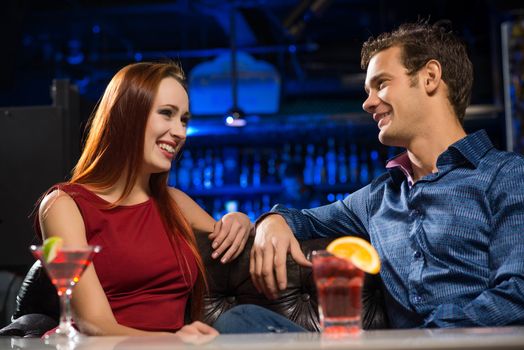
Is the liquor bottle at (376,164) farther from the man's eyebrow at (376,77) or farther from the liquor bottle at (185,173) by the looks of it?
the man's eyebrow at (376,77)

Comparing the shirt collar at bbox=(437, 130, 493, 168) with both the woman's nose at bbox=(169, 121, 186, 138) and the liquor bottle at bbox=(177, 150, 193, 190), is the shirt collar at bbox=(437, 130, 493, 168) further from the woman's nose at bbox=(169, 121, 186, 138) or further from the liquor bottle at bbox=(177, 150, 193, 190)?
the liquor bottle at bbox=(177, 150, 193, 190)

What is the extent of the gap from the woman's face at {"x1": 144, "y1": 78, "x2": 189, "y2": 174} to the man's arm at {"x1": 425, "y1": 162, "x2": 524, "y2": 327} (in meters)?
0.95

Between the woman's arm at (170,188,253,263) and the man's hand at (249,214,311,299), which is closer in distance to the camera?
the man's hand at (249,214,311,299)

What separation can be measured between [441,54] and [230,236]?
0.90 metres

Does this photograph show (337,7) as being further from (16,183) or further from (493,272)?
(493,272)

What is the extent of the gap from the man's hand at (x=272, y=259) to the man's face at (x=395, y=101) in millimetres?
504

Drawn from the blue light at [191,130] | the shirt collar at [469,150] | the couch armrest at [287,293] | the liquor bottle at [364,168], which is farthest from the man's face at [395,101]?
the liquor bottle at [364,168]

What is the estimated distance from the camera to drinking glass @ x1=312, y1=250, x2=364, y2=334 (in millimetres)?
1339

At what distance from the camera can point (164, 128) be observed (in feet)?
7.64

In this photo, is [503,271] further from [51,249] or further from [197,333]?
[51,249]

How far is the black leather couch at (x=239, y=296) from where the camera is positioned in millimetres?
2367

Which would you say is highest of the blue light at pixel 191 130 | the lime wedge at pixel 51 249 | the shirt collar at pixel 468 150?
the blue light at pixel 191 130

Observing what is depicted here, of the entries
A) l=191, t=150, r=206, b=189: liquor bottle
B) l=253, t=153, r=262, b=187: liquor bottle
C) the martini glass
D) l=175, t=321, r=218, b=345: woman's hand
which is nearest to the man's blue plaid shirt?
l=175, t=321, r=218, b=345: woman's hand

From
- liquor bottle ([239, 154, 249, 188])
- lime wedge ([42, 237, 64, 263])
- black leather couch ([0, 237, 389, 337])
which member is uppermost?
lime wedge ([42, 237, 64, 263])
